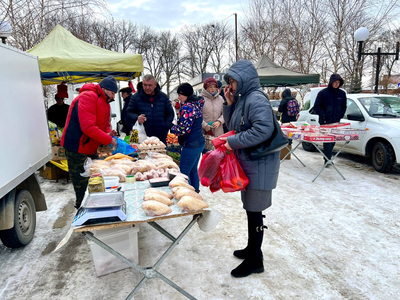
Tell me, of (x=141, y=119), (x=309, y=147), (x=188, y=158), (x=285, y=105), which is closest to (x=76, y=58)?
(x=141, y=119)

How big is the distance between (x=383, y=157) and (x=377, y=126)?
712mm

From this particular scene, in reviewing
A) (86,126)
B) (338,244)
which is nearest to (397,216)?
(338,244)

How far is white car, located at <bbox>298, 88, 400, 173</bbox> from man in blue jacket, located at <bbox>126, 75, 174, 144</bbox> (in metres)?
4.50

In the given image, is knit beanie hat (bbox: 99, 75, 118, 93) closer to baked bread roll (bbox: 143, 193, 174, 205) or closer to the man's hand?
the man's hand

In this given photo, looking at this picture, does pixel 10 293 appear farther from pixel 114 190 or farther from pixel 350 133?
pixel 350 133

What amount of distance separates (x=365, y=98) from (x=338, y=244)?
5.16 meters

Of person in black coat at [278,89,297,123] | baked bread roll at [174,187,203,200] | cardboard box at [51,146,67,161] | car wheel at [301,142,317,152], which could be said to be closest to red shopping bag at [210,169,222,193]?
baked bread roll at [174,187,203,200]

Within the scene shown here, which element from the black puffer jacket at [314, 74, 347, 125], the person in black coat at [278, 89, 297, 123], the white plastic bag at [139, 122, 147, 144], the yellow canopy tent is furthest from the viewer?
the person in black coat at [278, 89, 297, 123]

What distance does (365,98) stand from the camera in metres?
6.92

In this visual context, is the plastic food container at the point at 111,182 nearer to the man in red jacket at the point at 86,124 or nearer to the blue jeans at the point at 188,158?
the man in red jacket at the point at 86,124

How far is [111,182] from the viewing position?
254cm

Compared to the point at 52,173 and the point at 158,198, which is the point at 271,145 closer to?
the point at 158,198

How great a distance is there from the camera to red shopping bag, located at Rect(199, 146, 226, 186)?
246 cm

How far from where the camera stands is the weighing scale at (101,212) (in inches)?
70.2
